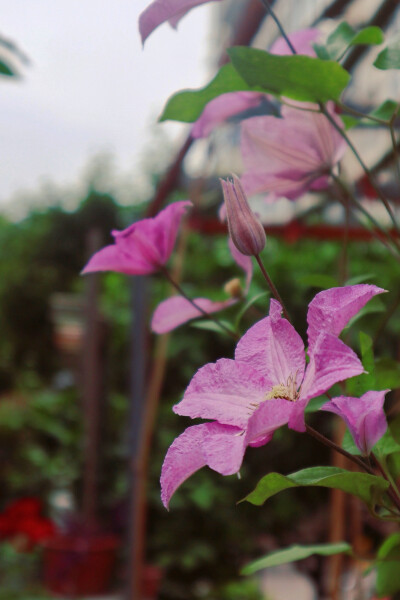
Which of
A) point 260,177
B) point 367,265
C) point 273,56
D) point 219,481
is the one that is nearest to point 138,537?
point 219,481

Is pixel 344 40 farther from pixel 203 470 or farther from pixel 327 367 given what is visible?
pixel 203 470

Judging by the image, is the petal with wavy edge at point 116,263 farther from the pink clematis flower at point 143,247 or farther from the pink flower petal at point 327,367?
the pink flower petal at point 327,367

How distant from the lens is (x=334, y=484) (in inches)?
10.9

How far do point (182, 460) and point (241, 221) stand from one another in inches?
4.1

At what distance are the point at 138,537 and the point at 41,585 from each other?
1153 mm

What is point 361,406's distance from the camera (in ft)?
0.86

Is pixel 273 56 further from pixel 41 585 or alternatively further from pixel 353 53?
pixel 41 585

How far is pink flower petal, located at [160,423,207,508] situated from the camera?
25cm

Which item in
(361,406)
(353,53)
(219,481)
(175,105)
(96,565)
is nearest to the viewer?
(361,406)

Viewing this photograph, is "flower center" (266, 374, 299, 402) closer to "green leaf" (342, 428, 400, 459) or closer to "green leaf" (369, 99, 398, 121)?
"green leaf" (342, 428, 400, 459)

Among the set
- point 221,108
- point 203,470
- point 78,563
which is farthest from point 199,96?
point 78,563

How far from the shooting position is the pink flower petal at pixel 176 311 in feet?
1.42

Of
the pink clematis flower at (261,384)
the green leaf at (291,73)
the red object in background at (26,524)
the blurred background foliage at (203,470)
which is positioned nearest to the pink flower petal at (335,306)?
the pink clematis flower at (261,384)

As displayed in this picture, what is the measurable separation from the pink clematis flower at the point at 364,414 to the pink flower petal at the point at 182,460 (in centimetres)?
5
